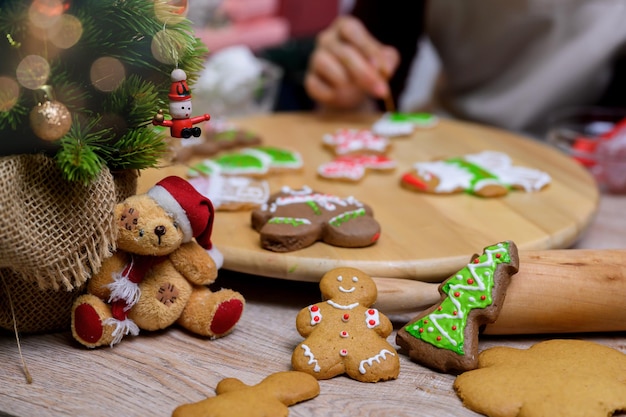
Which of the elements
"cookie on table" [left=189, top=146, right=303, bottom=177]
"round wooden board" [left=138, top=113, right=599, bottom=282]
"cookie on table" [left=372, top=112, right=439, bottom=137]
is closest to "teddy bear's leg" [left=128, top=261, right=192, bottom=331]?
"round wooden board" [left=138, top=113, right=599, bottom=282]

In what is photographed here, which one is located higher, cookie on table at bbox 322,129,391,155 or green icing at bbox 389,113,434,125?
cookie on table at bbox 322,129,391,155

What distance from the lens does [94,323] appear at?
770 mm

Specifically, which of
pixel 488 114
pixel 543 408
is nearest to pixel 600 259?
pixel 543 408

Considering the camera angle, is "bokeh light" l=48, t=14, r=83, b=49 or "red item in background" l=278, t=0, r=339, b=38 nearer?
"bokeh light" l=48, t=14, r=83, b=49

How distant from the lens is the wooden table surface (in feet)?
2.29

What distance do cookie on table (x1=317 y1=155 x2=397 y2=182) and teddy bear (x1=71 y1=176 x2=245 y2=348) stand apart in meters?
0.47

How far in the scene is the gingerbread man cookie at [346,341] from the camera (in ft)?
2.40

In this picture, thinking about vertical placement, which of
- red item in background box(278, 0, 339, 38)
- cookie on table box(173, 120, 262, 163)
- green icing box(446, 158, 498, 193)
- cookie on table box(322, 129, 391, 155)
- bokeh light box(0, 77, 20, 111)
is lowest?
cookie on table box(322, 129, 391, 155)

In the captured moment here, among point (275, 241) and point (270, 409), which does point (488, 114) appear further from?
point (270, 409)

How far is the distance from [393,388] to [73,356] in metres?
0.37

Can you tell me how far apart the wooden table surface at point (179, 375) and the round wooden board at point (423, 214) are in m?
0.08

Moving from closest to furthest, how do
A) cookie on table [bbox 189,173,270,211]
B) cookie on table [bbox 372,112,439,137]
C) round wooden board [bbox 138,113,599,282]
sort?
round wooden board [bbox 138,113,599,282] < cookie on table [bbox 189,173,270,211] < cookie on table [bbox 372,112,439,137]

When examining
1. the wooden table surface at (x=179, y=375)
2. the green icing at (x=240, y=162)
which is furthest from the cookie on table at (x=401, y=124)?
the wooden table surface at (x=179, y=375)

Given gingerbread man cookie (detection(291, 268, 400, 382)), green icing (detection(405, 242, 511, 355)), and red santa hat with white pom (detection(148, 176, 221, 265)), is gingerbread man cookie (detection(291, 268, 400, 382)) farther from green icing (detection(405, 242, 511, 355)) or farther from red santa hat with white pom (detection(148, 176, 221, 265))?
red santa hat with white pom (detection(148, 176, 221, 265))
